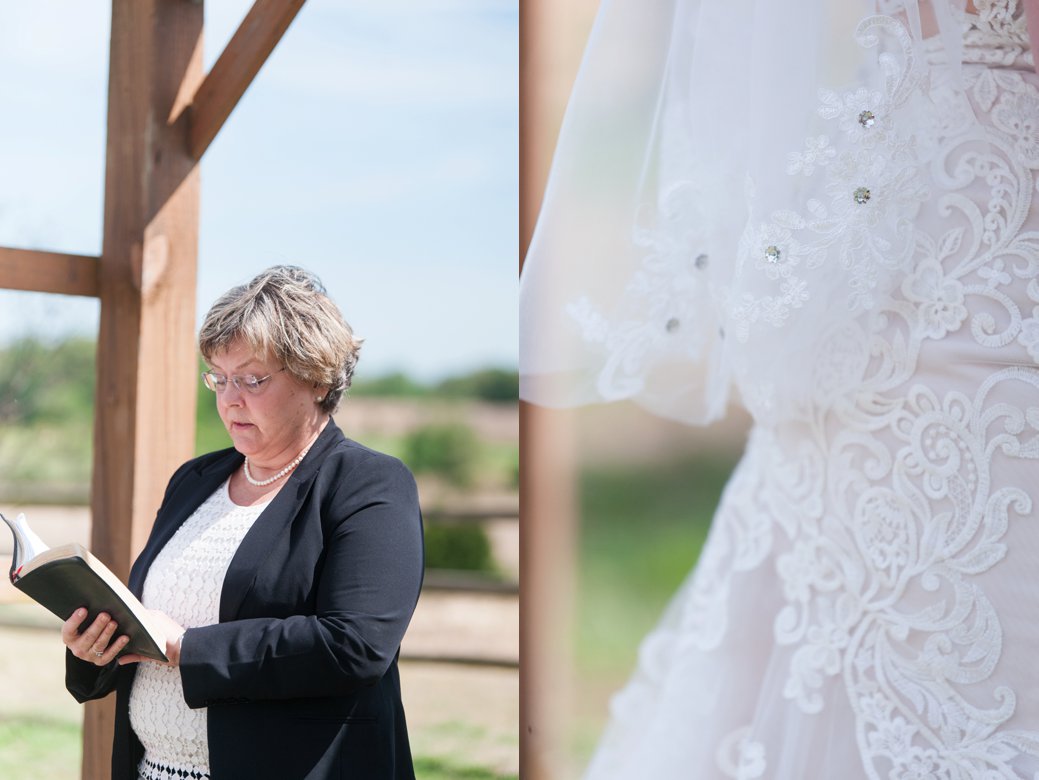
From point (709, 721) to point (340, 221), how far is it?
938cm

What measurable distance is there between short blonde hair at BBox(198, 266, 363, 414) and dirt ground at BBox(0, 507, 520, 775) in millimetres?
4945

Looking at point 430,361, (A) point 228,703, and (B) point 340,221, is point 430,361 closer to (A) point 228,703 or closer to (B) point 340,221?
(B) point 340,221

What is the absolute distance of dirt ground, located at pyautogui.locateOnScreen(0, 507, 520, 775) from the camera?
6.57 m

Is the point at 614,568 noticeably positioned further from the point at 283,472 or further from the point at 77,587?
the point at 77,587

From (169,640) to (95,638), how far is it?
121 millimetres

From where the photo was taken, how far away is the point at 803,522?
3.93 ft

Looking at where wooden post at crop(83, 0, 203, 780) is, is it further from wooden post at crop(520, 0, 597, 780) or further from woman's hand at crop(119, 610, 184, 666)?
wooden post at crop(520, 0, 597, 780)

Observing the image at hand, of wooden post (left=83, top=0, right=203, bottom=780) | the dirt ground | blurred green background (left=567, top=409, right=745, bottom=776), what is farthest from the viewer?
the dirt ground

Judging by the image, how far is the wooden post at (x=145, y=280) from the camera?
2.61 m

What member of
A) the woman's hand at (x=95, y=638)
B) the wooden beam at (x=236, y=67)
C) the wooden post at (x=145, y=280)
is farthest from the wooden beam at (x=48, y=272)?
the woman's hand at (x=95, y=638)

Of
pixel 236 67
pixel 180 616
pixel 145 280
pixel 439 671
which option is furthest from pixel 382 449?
pixel 180 616

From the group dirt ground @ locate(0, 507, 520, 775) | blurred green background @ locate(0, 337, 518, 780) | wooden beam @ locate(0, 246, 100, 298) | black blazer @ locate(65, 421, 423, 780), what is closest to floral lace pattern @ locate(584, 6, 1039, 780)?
black blazer @ locate(65, 421, 423, 780)

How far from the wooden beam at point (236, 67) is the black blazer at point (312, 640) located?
1.21 meters

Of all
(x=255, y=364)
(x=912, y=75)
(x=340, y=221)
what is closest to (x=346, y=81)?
(x=340, y=221)
